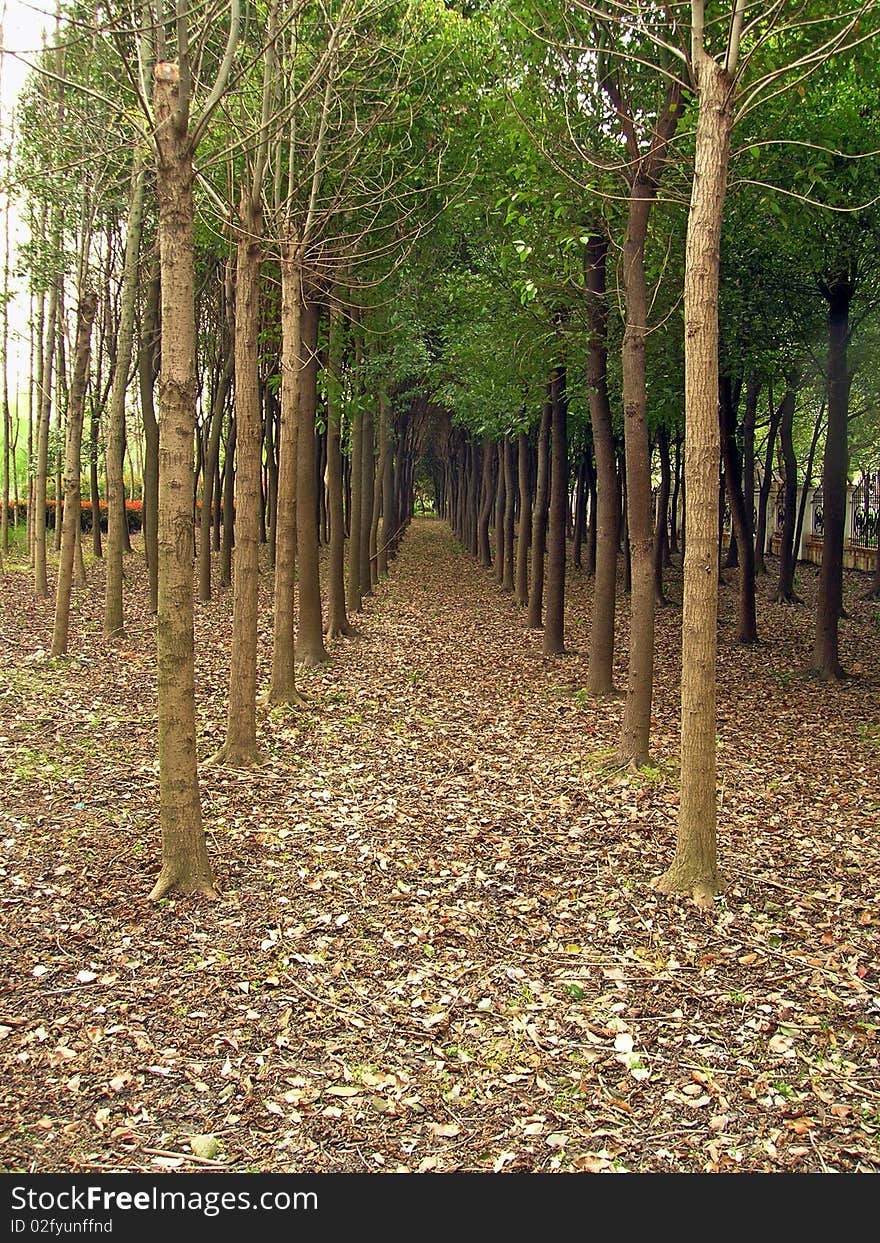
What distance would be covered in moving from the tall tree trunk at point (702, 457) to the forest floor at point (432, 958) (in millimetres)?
818

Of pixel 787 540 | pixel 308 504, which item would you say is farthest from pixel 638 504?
pixel 787 540

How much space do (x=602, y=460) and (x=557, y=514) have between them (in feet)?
11.0

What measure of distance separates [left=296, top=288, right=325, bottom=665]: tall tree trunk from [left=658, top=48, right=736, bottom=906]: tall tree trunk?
5998 millimetres

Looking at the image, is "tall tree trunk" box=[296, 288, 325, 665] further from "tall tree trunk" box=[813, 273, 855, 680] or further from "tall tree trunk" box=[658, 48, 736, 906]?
"tall tree trunk" box=[813, 273, 855, 680]

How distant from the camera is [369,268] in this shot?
13.9m

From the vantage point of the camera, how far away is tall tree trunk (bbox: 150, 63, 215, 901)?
5574 millimetres

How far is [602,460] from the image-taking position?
10.9 m

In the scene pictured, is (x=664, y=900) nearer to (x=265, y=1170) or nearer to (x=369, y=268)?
(x=265, y=1170)

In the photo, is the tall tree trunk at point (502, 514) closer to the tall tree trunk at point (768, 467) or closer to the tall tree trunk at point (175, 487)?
the tall tree trunk at point (768, 467)

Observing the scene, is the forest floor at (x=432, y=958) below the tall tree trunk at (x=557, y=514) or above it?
below

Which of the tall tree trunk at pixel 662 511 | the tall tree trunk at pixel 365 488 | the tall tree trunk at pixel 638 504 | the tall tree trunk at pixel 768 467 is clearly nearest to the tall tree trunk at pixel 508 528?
the tall tree trunk at pixel 365 488

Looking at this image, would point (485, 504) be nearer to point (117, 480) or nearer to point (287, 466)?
point (117, 480)

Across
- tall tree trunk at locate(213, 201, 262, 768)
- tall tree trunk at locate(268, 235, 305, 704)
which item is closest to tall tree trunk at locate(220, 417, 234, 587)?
tall tree trunk at locate(268, 235, 305, 704)

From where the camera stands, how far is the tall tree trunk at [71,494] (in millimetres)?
12016
